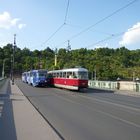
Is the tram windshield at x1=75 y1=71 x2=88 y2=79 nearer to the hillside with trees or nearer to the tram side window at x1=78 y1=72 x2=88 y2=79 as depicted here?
the tram side window at x1=78 y1=72 x2=88 y2=79

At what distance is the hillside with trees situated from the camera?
111 metres

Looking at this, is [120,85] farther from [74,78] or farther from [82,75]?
[74,78]

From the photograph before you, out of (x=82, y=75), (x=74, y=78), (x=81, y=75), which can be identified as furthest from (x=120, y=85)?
(x=74, y=78)

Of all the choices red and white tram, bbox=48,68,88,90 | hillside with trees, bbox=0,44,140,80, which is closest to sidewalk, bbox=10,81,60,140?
red and white tram, bbox=48,68,88,90

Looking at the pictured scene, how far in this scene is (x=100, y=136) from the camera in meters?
11.6

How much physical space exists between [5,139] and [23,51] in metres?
168

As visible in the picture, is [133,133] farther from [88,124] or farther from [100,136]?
[88,124]

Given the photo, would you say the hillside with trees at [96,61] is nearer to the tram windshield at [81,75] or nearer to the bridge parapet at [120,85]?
the bridge parapet at [120,85]

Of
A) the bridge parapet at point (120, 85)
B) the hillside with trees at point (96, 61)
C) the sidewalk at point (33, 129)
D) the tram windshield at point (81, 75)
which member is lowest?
the sidewalk at point (33, 129)

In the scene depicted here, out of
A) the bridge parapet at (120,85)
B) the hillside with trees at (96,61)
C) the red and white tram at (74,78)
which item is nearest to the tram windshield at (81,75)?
the red and white tram at (74,78)

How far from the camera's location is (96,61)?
114 m

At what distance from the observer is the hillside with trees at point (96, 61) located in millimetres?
111438

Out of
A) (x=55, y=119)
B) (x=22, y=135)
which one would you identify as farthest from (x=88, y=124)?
(x=22, y=135)

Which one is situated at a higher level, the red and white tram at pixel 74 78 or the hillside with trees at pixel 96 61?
the hillside with trees at pixel 96 61
